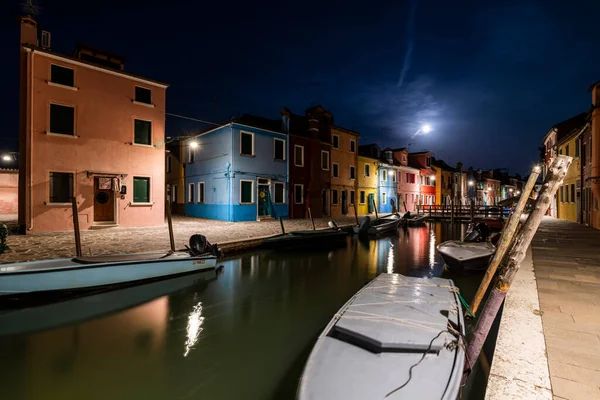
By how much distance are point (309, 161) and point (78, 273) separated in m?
18.5

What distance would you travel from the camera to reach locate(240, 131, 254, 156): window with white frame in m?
19.5

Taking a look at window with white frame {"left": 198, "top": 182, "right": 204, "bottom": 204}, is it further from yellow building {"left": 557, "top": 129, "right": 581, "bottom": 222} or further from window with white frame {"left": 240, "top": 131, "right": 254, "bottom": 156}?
yellow building {"left": 557, "top": 129, "right": 581, "bottom": 222}

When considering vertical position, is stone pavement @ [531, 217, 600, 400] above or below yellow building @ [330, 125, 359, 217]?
below

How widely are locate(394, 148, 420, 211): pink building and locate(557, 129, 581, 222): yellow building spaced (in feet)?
48.7

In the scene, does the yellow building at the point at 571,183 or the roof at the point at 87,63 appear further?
the yellow building at the point at 571,183

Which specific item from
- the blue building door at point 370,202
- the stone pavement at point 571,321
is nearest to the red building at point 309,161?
the blue building door at point 370,202

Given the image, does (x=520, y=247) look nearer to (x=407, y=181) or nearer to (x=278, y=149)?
(x=278, y=149)

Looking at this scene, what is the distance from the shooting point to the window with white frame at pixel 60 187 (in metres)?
13.3

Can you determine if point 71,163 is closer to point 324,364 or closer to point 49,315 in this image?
point 49,315

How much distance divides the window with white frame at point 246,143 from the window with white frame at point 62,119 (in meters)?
8.59

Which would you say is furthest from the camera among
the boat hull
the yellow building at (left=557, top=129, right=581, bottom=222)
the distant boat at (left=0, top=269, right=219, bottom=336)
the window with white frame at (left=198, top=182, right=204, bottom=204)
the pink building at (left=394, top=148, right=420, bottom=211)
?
the pink building at (left=394, top=148, right=420, bottom=211)

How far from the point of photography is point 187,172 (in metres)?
23.5

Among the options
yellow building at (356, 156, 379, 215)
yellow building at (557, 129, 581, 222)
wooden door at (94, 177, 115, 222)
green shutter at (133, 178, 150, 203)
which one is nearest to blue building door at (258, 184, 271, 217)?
green shutter at (133, 178, 150, 203)

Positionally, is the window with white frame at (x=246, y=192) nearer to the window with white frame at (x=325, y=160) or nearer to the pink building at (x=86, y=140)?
the pink building at (x=86, y=140)
